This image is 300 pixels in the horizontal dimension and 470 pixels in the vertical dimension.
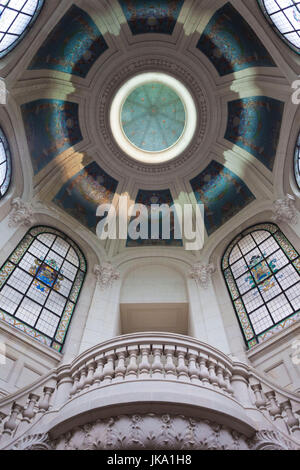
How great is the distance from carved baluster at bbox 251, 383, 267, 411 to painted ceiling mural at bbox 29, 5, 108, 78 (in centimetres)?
1372

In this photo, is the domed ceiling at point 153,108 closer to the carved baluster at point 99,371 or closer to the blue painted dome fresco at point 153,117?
the blue painted dome fresco at point 153,117

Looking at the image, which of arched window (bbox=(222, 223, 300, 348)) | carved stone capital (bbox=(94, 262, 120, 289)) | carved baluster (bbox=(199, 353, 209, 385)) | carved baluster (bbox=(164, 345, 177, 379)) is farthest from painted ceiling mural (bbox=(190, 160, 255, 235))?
carved baluster (bbox=(164, 345, 177, 379))

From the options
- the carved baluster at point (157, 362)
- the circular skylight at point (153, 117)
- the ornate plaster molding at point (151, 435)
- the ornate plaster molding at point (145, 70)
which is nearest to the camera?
the ornate plaster molding at point (151, 435)

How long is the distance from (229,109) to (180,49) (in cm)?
368

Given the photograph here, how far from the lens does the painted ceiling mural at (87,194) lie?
17812 mm

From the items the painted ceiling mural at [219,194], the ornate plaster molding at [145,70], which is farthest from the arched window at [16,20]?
the painted ceiling mural at [219,194]

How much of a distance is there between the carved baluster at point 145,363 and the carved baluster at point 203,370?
1.00 m

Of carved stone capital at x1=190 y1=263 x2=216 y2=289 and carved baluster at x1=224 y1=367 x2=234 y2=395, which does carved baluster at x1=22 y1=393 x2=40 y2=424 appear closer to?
carved baluster at x1=224 y1=367 x2=234 y2=395

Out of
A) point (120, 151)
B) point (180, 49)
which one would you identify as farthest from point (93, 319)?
point (180, 49)

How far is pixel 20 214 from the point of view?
14672mm

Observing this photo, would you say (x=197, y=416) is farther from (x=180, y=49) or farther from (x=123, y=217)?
(x=180, y=49)

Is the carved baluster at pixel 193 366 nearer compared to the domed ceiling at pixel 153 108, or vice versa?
the carved baluster at pixel 193 366

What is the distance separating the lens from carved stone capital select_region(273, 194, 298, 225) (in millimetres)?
14680
